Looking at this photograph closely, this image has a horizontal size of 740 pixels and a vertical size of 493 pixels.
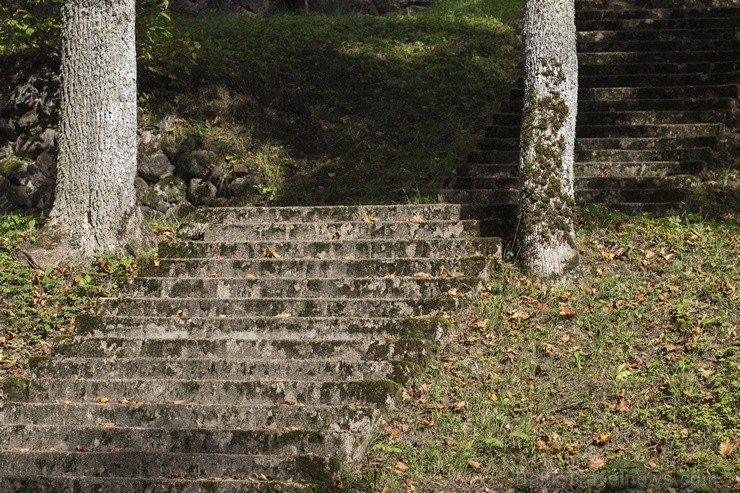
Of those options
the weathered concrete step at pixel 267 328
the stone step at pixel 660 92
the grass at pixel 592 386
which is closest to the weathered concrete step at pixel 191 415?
the grass at pixel 592 386

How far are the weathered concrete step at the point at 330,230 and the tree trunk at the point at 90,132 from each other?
35.6 inches

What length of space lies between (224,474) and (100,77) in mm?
5144

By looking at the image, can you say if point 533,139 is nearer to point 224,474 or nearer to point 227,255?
point 227,255

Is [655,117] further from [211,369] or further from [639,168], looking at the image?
[211,369]

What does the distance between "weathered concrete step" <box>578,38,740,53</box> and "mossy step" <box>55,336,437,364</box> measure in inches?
311

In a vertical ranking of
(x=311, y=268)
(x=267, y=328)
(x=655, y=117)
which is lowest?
(x=267, y=328)

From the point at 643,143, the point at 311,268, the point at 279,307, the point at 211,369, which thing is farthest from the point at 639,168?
the point at 211,369

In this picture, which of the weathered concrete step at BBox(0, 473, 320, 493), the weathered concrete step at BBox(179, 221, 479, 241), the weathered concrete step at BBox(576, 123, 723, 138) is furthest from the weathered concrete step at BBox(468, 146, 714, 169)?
the weathered concrete step at BBox(0, 473, 320, 493)

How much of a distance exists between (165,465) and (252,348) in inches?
64.6

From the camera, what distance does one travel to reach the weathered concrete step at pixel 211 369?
863 centimetres

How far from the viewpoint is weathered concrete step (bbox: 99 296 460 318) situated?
957 centimetres

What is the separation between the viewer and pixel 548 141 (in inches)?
414

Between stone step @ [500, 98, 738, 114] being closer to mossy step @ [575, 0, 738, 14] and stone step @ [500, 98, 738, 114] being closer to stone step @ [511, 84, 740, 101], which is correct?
stone step @ [511, 84, 740, 101]

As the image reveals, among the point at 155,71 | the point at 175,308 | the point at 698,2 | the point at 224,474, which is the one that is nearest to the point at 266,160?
the point at 155,71
